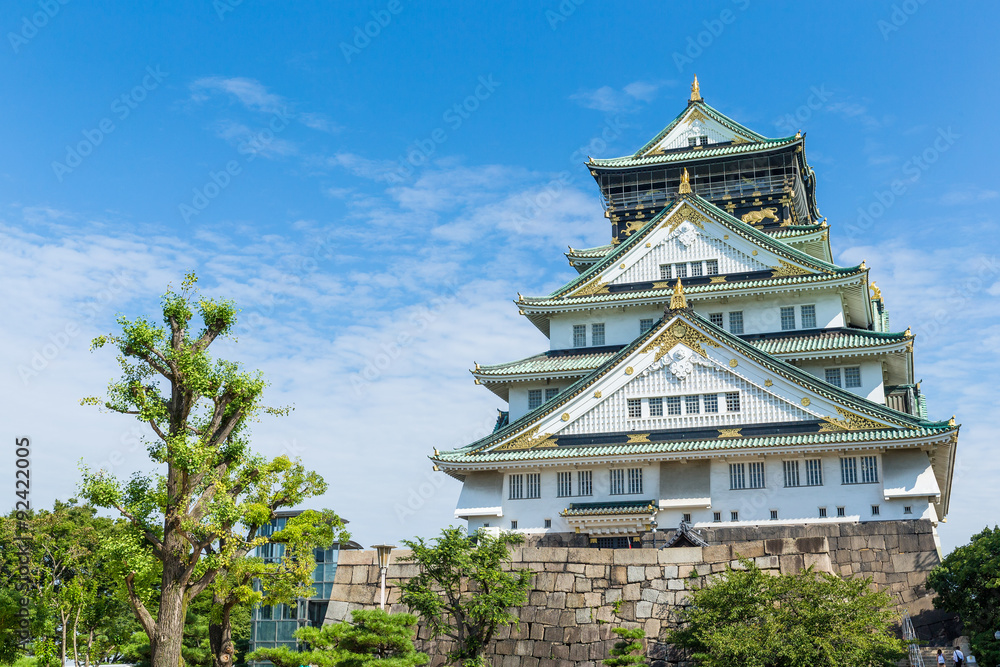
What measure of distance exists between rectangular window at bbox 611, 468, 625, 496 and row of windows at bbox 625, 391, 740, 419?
2153 mm

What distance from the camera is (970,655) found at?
81.3ft

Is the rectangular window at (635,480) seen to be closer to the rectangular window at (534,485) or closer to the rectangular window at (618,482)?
the rectangular window at (618,482)

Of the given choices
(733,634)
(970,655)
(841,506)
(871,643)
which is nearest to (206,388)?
(733,634)

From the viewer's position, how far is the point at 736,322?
42.2 metres

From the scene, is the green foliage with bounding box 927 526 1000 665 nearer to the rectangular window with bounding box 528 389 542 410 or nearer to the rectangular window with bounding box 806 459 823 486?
the rectangular window with bounding box 806 459 823 486

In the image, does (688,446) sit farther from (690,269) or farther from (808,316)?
(690,269)

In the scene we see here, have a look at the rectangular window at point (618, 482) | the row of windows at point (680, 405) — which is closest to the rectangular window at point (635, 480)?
the rectangular window at point (618, 482)

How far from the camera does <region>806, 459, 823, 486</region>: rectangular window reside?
1348 inches

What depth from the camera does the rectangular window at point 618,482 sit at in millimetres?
36062

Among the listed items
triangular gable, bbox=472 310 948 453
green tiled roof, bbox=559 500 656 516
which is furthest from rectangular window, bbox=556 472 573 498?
triangular gable, bbox=472 310 948 453

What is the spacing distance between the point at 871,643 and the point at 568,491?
54.8 feet

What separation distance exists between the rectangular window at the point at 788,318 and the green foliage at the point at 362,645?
2443cm

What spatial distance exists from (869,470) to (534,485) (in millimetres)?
11769

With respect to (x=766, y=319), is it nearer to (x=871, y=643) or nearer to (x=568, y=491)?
(x=568, y=491)
